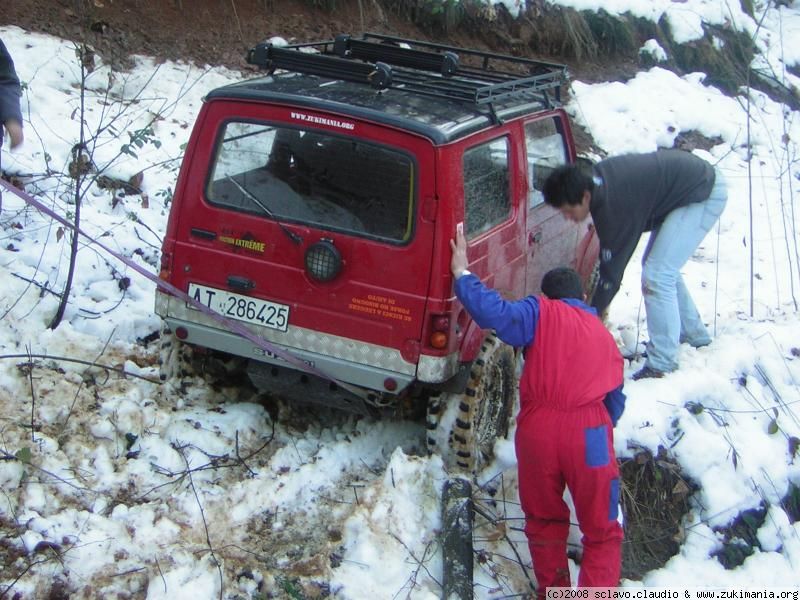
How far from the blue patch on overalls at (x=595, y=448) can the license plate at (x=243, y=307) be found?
156 centimetres

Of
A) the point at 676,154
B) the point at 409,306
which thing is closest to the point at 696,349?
the point at 676,154

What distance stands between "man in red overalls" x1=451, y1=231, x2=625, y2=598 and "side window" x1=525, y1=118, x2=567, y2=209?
131 centimetres

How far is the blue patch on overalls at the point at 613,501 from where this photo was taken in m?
3.97

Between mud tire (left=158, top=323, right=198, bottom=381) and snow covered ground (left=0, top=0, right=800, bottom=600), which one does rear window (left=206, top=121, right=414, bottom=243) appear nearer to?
mud tire (left=158, top=323, right=198, bottom=381)

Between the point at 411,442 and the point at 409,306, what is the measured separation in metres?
1.10

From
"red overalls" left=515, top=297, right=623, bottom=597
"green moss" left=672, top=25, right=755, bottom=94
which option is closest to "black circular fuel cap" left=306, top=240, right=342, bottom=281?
"red overalls" left=515, top=297, right=623, bottom=597

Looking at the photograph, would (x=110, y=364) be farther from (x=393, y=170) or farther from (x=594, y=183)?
(x=594, y=183)

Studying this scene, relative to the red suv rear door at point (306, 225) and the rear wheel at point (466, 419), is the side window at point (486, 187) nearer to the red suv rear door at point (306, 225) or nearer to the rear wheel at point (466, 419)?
the red suv rear door at point (306, 225)

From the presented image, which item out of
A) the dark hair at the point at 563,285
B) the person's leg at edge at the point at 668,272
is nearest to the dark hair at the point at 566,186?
the dark hair at the point at 563,285

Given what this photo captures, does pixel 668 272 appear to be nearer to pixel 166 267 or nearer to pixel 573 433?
pixel 573 433

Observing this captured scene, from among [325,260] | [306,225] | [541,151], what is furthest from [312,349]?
[541,151]

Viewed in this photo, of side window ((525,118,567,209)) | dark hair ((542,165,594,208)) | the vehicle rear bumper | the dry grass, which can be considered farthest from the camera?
side window ((525,118,567,209))

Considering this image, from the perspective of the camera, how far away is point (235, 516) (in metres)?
4.25

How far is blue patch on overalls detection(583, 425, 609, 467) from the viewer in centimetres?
390
